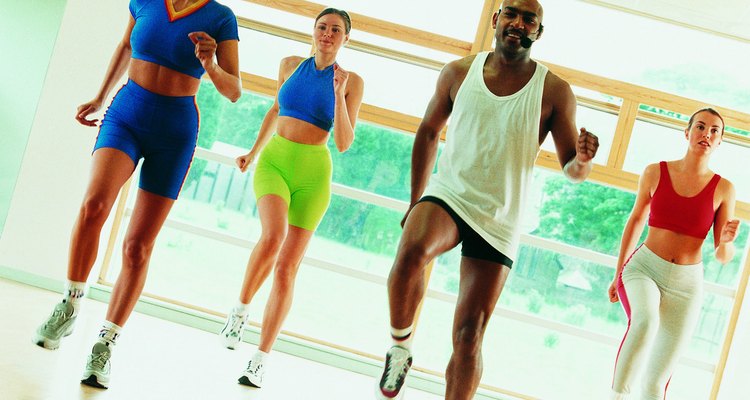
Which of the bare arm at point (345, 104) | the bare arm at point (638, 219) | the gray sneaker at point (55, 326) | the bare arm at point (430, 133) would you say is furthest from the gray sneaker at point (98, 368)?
the bare arm at point (638, 219)

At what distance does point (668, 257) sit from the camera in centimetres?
375

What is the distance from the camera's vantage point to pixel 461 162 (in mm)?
2656

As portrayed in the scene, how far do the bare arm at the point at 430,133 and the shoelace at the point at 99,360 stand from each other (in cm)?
116

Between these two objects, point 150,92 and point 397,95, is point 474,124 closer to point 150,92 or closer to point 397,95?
point 150,92

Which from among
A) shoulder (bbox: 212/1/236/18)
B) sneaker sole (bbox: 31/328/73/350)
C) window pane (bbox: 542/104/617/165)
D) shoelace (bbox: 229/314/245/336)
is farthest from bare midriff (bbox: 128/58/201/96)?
window pane (bbox: 542/104/617/165)

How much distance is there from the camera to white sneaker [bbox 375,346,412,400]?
7.84ft

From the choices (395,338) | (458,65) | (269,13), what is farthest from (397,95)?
(395,338)

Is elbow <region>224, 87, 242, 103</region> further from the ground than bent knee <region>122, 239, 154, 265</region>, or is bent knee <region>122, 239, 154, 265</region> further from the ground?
elbow <region>224, 87, 242, 103</region>

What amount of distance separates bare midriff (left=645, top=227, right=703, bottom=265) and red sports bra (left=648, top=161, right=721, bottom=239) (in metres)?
0.03

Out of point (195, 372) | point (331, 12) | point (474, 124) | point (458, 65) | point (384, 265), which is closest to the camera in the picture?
point (474, 124)

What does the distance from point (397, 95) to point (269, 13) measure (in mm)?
1030

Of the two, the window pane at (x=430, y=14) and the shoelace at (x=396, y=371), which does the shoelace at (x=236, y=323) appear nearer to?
the shoelace at (x=396, y=371)

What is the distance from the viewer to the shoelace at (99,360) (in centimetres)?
266

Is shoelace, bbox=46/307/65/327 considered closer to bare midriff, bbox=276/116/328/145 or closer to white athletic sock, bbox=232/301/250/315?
white athletic sock, bbox=232/301/250/315
